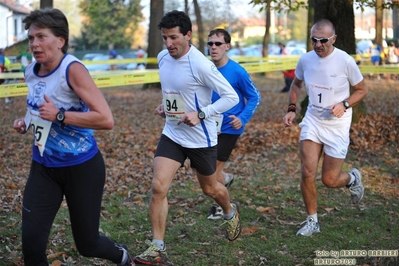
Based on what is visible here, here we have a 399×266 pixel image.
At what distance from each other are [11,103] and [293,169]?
39.8ft

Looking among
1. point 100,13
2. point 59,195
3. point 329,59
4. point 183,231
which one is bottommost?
point 183,231

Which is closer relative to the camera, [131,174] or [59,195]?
[59,195]

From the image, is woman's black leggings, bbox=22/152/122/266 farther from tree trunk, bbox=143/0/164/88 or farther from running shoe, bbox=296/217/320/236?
tree trunk, bbox=143/0/164/88

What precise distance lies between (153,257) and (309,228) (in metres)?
1.92

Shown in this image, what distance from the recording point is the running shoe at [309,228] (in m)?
6.80

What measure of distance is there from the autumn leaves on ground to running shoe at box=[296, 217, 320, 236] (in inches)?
4.3

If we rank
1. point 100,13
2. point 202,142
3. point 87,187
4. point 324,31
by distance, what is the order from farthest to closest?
point 100,13, point 324,31, point 202,142, point 87,187

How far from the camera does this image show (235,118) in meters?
6.89

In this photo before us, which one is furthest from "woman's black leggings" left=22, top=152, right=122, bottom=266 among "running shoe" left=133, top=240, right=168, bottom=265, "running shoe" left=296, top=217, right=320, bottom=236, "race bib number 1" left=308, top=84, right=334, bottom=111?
"race bib number 1" left=308, top=84, right=334, bottom=111

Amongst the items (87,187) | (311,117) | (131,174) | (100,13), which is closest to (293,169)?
Answer: (131,174)

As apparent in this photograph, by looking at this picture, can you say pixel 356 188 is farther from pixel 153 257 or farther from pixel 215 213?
pixel 153 257

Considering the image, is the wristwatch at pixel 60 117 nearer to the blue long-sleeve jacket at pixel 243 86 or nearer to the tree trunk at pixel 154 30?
the blue long-sleeve jacket at pixel 243 86

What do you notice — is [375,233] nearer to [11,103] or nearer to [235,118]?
[235,118]

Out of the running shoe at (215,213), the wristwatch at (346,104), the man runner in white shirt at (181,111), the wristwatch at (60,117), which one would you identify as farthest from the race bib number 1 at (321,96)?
the wristwatch at (60,117)
